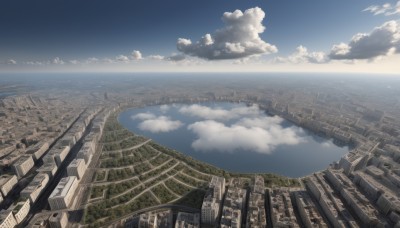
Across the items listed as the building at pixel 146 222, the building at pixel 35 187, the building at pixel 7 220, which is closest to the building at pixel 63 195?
the building at pixel 35 187

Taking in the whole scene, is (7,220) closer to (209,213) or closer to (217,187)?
(209,213)

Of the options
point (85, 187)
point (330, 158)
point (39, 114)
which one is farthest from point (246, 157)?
point (39, 114)

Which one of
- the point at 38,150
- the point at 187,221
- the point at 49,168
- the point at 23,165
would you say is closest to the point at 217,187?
the point at 187,221

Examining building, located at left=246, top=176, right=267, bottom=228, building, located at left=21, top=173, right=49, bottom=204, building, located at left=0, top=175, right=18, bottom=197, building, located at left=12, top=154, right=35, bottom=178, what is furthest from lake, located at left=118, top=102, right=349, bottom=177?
building, located at left=0, top=175, right=18, bottom=197

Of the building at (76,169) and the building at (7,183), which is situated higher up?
the building at (76,169)

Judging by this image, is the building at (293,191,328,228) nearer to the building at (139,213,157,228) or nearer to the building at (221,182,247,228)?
the building at (221,182,247,228)

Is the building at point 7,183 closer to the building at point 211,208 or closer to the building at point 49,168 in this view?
the building at point 49,168
